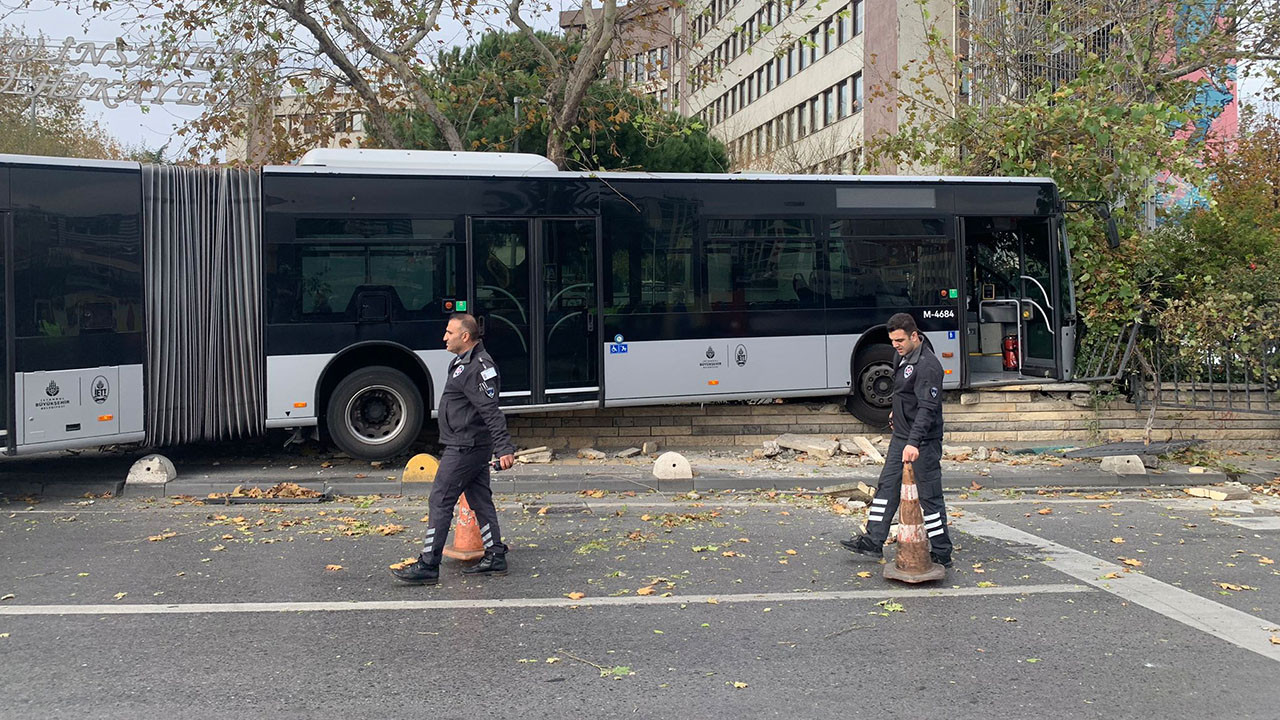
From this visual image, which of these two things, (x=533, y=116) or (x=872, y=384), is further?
(x=533, y=116)

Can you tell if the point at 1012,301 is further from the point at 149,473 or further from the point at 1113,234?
the point at 149,473

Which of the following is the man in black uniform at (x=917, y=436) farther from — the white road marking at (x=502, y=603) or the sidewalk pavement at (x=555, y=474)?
the sidewalk pavement at (x=555, y=474)

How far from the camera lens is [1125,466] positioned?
11.3 m

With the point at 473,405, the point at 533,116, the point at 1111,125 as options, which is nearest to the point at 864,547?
the point at 473,405

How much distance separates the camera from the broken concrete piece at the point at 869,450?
11955mm

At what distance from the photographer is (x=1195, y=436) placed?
13094 mm

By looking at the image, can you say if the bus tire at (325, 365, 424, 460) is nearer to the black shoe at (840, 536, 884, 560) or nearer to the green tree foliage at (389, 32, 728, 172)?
the green tree foliage at (389, 32, 728, 172)

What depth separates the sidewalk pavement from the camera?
10.3 meters

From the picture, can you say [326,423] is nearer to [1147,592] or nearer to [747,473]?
[747,473]

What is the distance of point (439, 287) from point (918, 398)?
18.9 feet

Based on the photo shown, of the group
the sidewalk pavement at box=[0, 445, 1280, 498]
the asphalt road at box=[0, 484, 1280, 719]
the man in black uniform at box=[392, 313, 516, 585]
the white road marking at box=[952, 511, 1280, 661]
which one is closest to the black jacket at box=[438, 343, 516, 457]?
the man in black uniform at box=[392, 313, 516, 585]

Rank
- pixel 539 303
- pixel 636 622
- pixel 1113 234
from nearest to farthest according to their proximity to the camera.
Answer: pixel 636 622 < pixel 539 303 < pixel 1113 234

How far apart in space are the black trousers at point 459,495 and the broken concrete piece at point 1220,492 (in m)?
7.19

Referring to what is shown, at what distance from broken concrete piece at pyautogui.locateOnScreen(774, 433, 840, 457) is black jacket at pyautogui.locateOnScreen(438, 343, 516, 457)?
19.7ft
